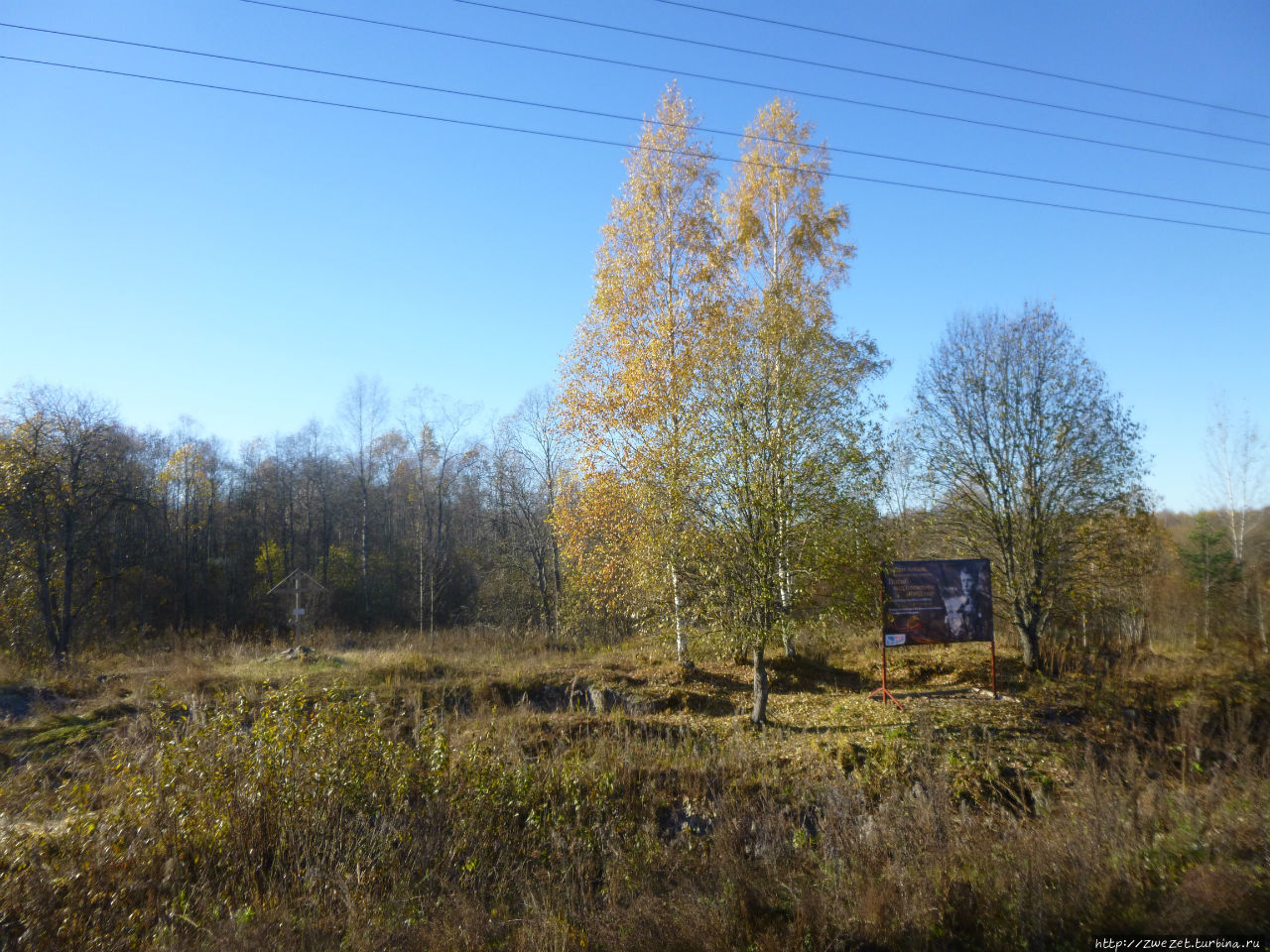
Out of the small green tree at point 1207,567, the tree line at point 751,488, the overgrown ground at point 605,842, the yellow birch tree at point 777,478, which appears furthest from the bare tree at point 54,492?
the small green tree at point 1207,567

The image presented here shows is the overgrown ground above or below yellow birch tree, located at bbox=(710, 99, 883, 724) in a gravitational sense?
below

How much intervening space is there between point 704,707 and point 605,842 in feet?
26.2

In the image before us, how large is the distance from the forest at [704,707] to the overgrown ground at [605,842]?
0.10ft

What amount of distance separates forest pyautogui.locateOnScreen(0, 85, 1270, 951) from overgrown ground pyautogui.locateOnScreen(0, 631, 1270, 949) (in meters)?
0.03

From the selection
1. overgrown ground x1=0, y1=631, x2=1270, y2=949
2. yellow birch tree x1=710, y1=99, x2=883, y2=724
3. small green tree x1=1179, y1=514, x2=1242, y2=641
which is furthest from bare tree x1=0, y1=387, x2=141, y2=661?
small green tree x1=1179, y1=514, x2=1242, y2=641

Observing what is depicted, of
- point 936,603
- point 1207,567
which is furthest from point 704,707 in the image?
point 1207,567

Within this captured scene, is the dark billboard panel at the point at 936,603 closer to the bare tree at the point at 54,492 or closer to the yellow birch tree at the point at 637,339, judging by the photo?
the yellow birch tree at the point at 637,339

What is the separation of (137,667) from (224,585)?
20.9 metres

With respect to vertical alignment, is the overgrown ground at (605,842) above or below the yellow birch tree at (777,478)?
below

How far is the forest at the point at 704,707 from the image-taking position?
400 centimetres

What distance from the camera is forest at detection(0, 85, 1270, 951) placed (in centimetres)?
400

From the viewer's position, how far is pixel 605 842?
18.3 ft

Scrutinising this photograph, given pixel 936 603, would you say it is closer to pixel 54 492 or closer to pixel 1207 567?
pixel 1207 567

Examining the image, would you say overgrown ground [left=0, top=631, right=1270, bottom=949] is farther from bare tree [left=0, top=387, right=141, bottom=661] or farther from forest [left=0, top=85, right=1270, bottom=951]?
bare tree [left=0, top=387, right=141, bottom=661]
